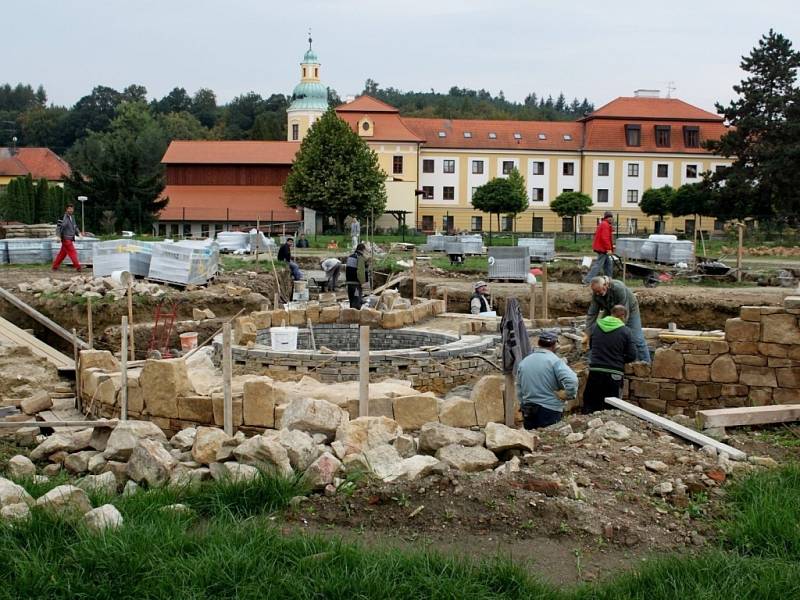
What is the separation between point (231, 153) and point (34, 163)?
23.0m

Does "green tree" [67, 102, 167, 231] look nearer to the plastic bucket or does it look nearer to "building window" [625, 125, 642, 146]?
"building window" [625, 125, 642, 146]

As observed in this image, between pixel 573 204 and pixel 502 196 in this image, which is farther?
pixel 502 196

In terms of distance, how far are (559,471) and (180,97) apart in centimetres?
11954

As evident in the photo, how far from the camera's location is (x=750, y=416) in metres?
8.13

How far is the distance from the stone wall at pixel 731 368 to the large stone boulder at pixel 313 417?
477 centimetres

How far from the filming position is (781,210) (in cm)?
4253

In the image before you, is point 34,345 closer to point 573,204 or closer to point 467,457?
→ point 467,457

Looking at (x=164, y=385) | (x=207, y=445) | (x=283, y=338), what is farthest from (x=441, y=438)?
(x=283, y=338)

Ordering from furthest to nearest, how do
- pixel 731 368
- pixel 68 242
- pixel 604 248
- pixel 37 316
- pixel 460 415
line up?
1. pixel 68 242
2. pixel 604 248
3. pixel 37 316
4. pixel 731 368
5. pixel 460 415

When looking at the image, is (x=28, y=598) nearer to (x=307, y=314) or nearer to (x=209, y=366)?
(x=209, y=366)

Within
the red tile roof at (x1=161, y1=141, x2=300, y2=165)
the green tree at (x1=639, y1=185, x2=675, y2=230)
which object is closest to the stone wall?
the green tree at (x1=639, y1=185, x2=675, y2=230)

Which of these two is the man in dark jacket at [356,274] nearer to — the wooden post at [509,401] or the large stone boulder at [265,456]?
the wooden post at [509,401]

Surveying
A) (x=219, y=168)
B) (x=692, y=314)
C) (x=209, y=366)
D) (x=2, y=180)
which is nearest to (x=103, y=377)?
(x=209, y=366)

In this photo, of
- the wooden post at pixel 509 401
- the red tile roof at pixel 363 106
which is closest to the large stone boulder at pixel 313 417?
the wooden post at pixel 509 401
